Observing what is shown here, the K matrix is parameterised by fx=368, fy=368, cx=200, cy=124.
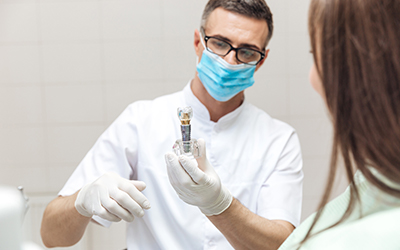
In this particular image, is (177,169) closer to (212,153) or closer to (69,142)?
(212,153)

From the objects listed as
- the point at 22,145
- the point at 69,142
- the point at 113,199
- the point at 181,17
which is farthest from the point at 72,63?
the point at 113,199

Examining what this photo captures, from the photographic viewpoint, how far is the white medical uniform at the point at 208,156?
1.33m

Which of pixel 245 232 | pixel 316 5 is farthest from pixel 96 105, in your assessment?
pixel 316 5

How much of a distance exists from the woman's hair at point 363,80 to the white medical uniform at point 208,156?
803mm

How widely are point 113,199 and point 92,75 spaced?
1.12 meters

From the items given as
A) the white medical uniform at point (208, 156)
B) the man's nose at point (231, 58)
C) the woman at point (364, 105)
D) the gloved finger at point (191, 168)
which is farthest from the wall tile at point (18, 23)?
the woman at point (364, 105)

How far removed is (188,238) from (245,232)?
0.88 ft

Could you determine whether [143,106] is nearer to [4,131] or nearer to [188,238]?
[188,238]

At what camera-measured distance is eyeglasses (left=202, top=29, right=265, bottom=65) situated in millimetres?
1369

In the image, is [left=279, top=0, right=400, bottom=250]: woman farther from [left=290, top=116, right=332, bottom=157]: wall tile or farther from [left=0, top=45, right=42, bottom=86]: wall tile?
[left=0, top=45, right=42, bottom=86]: wall tile

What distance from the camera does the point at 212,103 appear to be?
4.80 ft

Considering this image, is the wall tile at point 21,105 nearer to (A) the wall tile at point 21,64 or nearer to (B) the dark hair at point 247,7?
(A) the wall tile at point 21,64

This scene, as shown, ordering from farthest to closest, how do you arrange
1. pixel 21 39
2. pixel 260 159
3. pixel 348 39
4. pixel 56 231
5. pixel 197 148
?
1. pixel 21 39
2. pixel 260 159
3. pixel 56 231
4. pixel 197 148
5. pixel 348 39

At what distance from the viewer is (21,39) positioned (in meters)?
2.00
